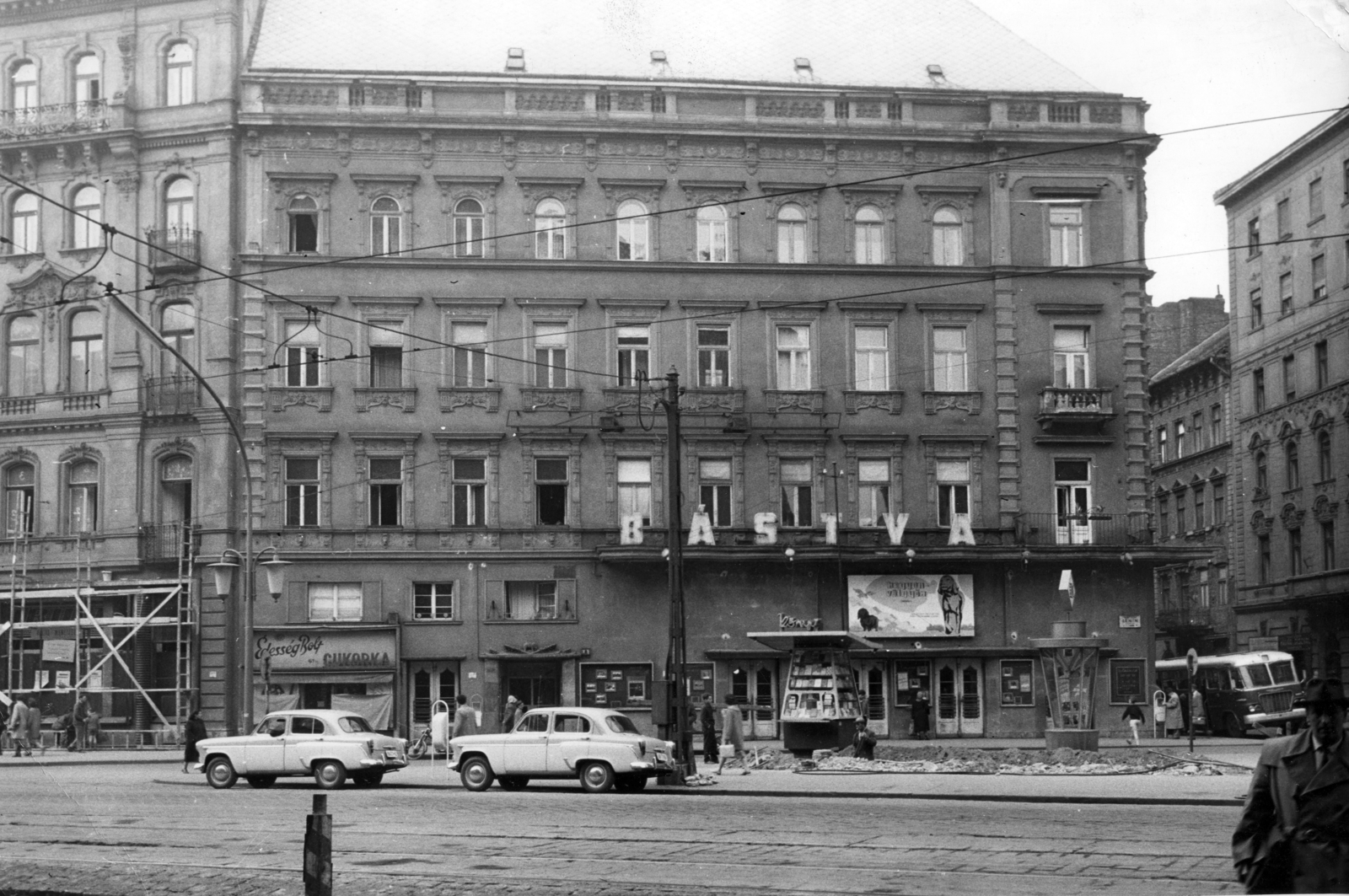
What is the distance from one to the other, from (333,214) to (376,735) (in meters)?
18.9

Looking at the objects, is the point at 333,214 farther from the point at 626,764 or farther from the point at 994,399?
the point at 626,764

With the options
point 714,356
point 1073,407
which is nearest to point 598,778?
point 714,356

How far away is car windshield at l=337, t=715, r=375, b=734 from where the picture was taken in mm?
29397

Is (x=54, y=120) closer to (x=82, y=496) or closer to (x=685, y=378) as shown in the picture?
(x=82, y=496)

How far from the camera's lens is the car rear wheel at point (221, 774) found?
95.9ft

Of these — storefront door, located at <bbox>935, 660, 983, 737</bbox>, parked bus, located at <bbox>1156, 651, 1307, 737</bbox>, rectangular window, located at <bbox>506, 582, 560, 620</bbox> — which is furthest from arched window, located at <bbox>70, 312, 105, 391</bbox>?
parked bus, located at <bbox>1156, 651, 1307, 737</bbox>

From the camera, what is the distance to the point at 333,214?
146 feet

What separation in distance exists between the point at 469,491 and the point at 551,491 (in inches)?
84.8

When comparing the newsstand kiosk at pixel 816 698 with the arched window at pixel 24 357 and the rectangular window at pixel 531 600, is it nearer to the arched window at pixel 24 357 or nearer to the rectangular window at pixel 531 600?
the rectangular window at pixel 531 600

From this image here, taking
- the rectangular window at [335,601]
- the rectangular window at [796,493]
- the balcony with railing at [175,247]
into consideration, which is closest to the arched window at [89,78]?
the balcony with railing at [175,247]

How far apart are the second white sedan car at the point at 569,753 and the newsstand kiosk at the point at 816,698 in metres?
5.68

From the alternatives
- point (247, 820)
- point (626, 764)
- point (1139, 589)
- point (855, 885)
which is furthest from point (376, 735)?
point (1139, 589)

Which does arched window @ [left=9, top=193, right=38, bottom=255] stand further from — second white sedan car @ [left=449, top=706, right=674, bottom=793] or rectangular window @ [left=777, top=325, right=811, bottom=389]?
second white sedan car @ [left=449, top=706, right=674, bottom=793]

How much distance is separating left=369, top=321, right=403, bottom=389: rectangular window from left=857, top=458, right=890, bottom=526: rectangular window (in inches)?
490
